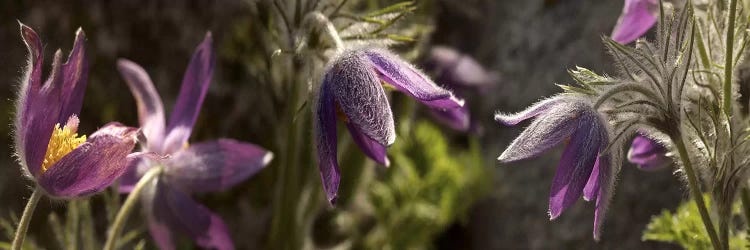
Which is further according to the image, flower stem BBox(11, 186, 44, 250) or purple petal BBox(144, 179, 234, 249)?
purple petal BBox(144, 179, 234, 249)

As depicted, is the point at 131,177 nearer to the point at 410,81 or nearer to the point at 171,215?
the point at 171,215

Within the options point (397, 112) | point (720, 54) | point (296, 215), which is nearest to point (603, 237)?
point (397, 112)

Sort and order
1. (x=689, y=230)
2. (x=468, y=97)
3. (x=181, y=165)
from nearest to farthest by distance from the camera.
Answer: (x=689, y=230)
(x=181, y=165)
(x=468, y=97)

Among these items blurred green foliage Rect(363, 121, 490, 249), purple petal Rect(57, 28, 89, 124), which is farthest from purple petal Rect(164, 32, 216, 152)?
blurred green foliage Rect(363, 121, 490, 249)

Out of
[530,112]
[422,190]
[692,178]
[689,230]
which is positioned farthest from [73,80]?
[422,190]

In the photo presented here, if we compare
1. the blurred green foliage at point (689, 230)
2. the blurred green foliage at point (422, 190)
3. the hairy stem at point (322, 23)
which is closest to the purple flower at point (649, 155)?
the blurred green foliage at point (689, 230)

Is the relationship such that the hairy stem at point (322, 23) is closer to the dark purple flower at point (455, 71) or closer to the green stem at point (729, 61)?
the green stem at point (729, 61)

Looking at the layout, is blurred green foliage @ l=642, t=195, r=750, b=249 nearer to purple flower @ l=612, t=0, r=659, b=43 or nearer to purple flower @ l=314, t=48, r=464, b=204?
purple flower @ l=612, t=0, r=659, b=43
